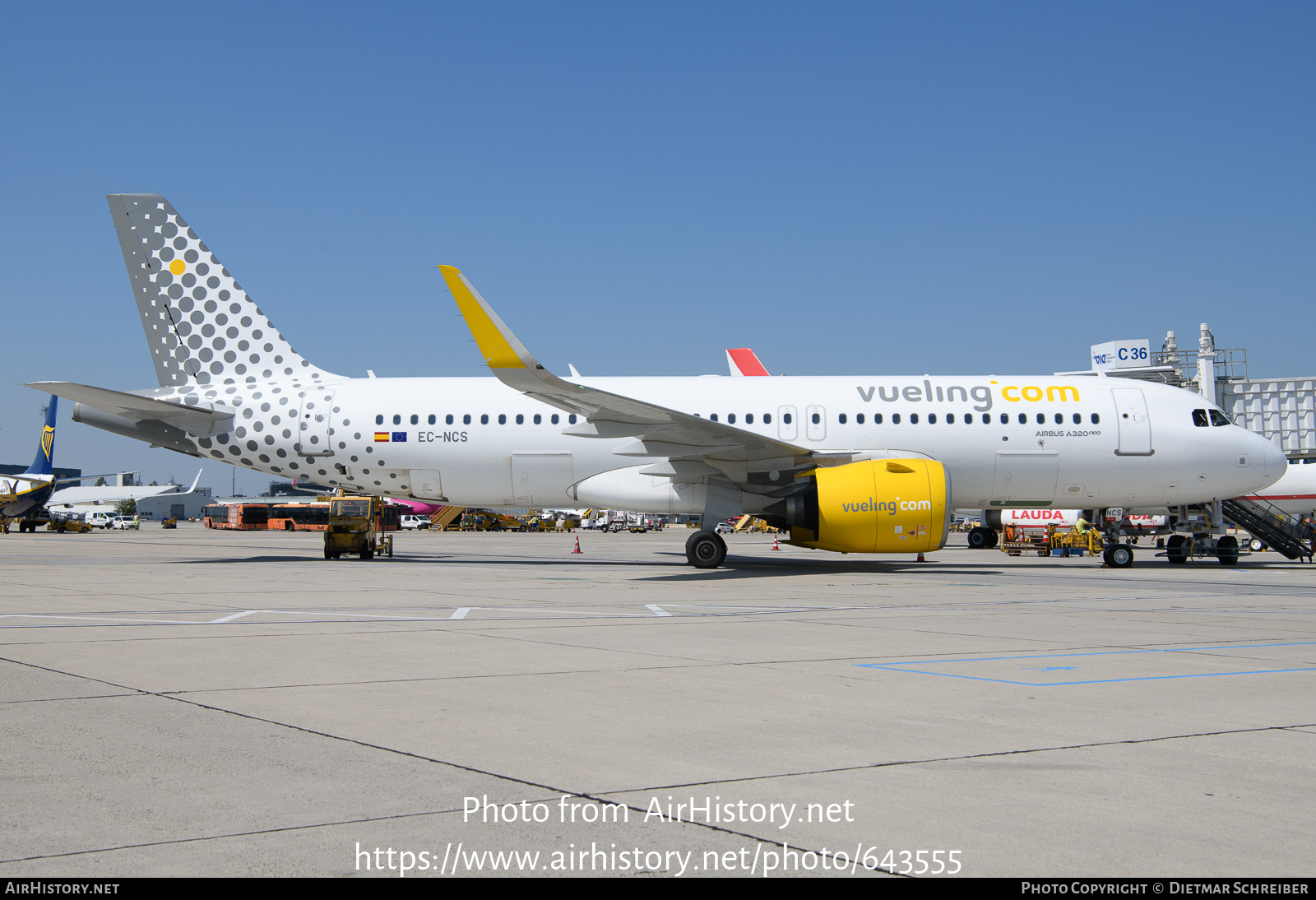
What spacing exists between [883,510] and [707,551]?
3818 millimetres

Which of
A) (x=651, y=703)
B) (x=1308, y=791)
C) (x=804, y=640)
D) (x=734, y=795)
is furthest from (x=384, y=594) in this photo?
(x=1308, y=791)

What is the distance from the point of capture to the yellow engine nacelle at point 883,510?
18.8 meters

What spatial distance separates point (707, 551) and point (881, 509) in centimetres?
380

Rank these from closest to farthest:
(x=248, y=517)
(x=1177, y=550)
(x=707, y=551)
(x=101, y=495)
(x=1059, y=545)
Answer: (x=707, y=551) < (x=1177, y=550) < (x=1059, y=545) < (x=248, y=517) < (x=101, y=495)

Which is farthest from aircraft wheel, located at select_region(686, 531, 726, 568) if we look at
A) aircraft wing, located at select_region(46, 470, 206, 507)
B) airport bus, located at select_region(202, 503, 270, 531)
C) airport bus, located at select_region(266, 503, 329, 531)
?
aircraft wing, located at select_region(46, 470, 206, 507)

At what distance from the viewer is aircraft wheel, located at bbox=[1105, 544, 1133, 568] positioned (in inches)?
875

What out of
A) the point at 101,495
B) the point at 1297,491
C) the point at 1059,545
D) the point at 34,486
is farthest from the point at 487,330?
the point at 101,495

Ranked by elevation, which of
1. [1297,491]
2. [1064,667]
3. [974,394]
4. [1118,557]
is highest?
[974,394]

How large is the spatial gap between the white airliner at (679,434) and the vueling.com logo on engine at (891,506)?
6 centimetres

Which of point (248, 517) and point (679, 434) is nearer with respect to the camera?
point (679, 434)

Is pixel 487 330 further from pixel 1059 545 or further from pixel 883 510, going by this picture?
pixel 1059 545

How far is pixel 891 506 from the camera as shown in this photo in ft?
61.5

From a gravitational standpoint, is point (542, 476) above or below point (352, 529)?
above

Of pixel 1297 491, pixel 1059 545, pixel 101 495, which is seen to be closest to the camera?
pixel 1059 545
